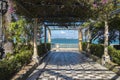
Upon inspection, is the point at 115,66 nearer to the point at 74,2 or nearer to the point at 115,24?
the point at 74,2

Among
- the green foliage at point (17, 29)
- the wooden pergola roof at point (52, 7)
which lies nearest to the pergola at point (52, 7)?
the wooden pergola roof at point (52, 7)

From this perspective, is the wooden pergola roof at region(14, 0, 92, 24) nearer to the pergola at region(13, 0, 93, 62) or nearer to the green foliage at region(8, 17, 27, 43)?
the pergola at region(13, 0, 93, 62)

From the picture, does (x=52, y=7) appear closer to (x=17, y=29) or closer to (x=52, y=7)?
(x=52, y=7)

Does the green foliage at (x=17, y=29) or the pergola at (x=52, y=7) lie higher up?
the pergola at (x=52, y=7)

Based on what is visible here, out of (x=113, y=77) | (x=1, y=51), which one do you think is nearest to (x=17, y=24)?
(x=113, y=77)

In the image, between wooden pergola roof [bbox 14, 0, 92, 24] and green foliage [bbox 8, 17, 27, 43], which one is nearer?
wooden pergola roof [bbox 14, 0, 92, 24]

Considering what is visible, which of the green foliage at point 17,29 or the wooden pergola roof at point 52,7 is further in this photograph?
the green foliage at point 17,29

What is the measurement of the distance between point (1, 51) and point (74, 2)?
632cm

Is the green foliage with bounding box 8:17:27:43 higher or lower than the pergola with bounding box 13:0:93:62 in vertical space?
lower

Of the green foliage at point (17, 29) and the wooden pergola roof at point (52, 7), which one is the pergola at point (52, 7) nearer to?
the wooden pergola roof at point (52, 7)

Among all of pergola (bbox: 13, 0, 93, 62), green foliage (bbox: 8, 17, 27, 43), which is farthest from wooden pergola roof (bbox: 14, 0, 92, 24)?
green foliage (bbox: 8, 17, 27, 43)

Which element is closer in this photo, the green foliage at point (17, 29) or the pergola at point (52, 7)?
the pergola at point (52, 7)

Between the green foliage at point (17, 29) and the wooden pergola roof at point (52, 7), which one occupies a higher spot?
the wooden pergola roof at point (52, 7)

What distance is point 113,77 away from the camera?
37.0 feet
